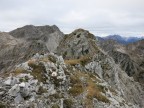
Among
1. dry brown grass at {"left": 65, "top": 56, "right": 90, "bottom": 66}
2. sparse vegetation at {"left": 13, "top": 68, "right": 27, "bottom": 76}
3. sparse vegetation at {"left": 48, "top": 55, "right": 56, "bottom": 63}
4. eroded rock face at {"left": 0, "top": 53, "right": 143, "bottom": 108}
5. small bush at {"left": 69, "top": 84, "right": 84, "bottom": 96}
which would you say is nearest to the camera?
eroded rock face at {"left": 0, "top": 53, "right": 143, "bottom": 108}

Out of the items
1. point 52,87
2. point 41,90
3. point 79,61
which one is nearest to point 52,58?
point 52,87

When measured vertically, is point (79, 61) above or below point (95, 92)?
above

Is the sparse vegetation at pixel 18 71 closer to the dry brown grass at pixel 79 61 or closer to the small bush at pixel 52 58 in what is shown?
the small bush at pixel 52 58

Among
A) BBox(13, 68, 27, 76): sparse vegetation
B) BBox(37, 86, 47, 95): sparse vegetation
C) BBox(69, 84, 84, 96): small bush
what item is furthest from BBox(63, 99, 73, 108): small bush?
BBox(13, 68, 27, 76): sparse vegetation

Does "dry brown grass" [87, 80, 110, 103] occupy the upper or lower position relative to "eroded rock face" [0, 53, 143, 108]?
lower

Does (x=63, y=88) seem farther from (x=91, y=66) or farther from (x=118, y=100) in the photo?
(x=91, y=66)

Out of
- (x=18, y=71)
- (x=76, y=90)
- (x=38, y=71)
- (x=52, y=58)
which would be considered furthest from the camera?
(x=52, y=58)

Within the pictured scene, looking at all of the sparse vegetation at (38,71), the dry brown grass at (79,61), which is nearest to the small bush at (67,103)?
the sparse vegetation at (38,71)

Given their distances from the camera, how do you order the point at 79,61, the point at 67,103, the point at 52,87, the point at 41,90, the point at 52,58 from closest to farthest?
the point at 41,90, the point at 67,103, the point at 52,87, the point at 52,58, the point at 79,61

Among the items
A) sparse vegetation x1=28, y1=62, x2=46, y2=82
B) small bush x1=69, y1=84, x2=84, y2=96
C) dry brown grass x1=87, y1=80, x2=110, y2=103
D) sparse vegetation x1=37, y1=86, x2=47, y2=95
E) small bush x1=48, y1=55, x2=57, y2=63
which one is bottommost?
dry brown grass x1=87, y1=80, x2=110, y2=103

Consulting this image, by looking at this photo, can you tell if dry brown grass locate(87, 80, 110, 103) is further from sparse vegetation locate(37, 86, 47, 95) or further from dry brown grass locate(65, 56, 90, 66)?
dry brown grass locate(65, 56, 90, 66)

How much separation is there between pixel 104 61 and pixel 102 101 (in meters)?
28.6

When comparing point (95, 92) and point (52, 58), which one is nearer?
point (95, 92)

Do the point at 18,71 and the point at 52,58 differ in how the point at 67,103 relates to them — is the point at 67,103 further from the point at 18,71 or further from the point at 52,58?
the point at 52,58
